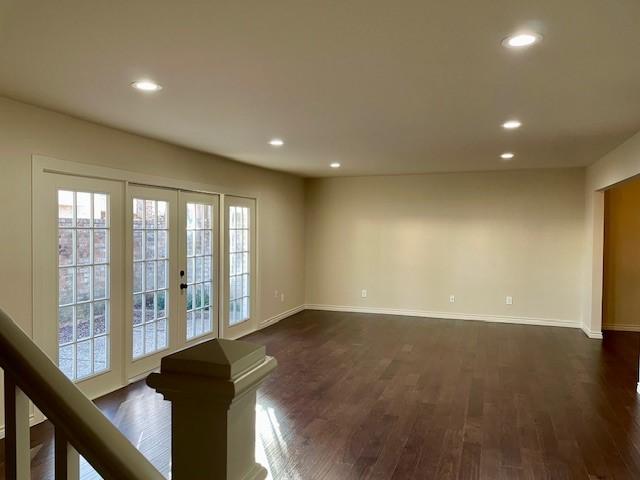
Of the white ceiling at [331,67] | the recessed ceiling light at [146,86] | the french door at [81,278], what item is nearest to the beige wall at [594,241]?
the white ceiling at [331,67]

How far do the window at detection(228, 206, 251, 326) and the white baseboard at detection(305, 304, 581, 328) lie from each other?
2194mm

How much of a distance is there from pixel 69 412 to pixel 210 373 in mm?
208

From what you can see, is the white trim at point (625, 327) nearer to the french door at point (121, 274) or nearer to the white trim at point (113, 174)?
the french door at point (121, 274)

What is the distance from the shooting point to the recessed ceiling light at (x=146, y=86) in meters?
3.00

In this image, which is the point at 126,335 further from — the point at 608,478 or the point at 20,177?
the point at 608,478

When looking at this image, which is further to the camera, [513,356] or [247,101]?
[513,356]

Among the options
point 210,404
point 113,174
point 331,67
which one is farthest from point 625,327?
point 210,404

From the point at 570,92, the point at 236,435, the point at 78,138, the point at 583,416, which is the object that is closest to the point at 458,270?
the point at 583,416

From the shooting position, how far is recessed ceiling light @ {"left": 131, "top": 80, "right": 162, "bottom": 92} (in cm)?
300

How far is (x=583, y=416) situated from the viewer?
12.6 feet

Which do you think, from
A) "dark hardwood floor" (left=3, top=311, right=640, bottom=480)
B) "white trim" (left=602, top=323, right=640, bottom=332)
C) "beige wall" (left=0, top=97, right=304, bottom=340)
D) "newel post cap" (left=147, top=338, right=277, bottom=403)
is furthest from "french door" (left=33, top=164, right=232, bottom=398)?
"white trim" (left=602, top=323, right=640, bottom=332)

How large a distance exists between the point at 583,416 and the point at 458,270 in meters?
4.12

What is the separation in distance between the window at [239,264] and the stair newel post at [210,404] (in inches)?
225

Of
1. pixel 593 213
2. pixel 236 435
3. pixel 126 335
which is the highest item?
pixel 593 213
